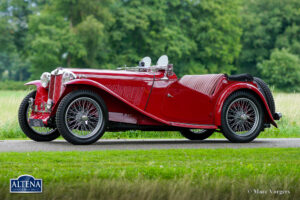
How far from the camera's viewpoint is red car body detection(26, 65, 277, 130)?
852 centimetres

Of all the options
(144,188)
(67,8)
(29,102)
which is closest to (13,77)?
(67,8)

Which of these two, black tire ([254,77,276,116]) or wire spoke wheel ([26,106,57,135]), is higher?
black tire ([254,77,276,116])

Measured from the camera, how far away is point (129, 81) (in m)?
8.76

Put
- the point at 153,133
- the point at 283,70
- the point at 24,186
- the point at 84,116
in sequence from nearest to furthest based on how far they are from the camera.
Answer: the point at 24,186
the point at 84,116
the point at 153,133
the point at 283,70

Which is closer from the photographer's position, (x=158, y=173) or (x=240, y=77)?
(x=158, y=173)

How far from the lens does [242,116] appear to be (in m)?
9.27

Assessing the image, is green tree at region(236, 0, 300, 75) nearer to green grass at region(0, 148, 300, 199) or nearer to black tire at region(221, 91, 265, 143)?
black tire at region(221, 91, 265, 143)

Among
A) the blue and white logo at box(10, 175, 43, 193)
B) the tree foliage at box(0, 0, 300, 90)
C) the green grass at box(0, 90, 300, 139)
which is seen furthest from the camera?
the tree foliage at box(0, 0, 300, 90)

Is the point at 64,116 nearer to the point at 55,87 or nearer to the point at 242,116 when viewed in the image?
the point at 55,87

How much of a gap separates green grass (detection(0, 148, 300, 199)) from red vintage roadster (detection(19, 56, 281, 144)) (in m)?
1.21

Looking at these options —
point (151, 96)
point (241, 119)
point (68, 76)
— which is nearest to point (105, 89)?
point (68, 76)

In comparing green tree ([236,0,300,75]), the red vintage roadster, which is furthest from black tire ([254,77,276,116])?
green tree ([236,0,300,75])

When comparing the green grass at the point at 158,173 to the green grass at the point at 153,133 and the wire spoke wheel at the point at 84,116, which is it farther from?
the green grass at the point at 153,133

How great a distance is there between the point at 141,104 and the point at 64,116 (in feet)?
4.66
